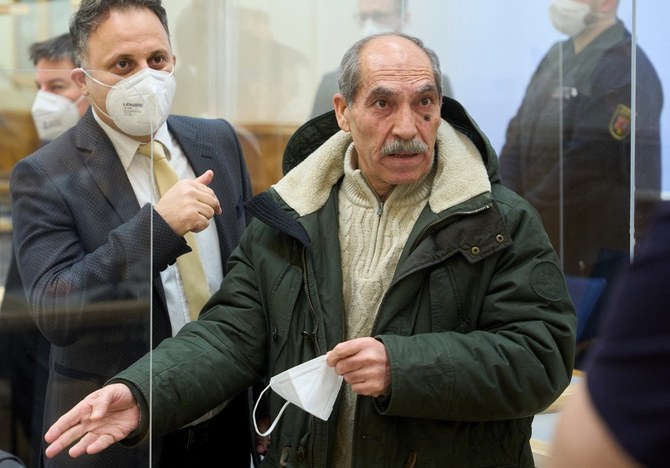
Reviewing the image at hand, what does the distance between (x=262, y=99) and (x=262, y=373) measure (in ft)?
11.1

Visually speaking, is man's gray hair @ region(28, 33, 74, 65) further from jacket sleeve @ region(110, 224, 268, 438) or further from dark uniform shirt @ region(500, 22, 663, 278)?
dark uniform shirt @ region(500, 22, 663, 278)

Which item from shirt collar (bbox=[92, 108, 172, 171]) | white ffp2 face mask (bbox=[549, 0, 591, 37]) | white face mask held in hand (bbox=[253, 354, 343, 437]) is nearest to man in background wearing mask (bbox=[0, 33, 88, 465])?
shirt collar (bbox=[92, 108, 172, 171])

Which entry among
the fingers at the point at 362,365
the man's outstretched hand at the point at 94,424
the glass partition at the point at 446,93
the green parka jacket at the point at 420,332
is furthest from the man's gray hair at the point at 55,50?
the fingers at the point at 362,365

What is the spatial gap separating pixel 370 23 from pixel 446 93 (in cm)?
97

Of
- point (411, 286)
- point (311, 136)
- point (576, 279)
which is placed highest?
point (311, 136)

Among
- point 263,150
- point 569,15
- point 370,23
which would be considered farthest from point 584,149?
point 263,150

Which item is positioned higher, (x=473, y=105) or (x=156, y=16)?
(x=156, y=16)

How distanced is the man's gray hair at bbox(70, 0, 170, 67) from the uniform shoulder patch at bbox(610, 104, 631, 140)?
6.63ft

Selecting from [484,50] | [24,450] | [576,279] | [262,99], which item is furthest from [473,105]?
[24,450]

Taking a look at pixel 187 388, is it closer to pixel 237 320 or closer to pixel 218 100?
pixel 237 320

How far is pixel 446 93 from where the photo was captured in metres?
4.14

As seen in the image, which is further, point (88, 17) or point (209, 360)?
point (88, 17)

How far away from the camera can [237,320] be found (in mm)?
2150

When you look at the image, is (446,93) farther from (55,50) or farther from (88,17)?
(88,17)
